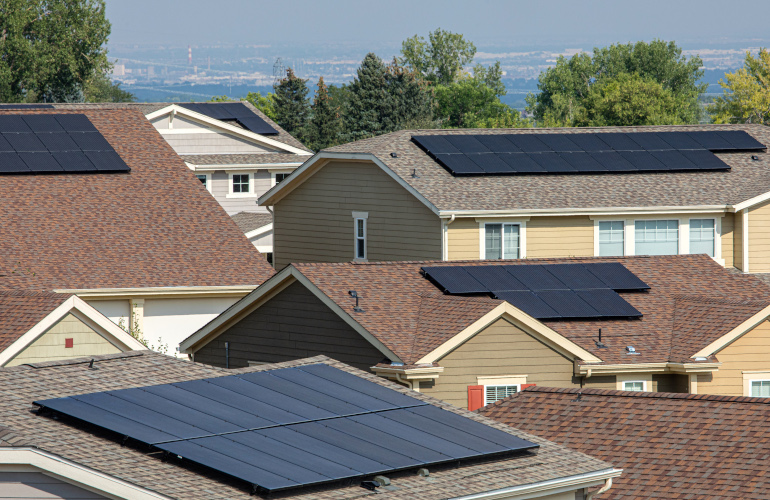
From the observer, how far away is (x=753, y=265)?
36.4m

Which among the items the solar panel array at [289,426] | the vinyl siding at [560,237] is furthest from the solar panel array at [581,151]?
the solar panel array at [289,426]

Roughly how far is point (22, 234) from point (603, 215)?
15.8 m

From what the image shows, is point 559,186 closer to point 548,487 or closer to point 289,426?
point 548,487

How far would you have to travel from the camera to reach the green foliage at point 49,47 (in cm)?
9012

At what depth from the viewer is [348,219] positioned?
37094 mm

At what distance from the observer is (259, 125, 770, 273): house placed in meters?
34.5

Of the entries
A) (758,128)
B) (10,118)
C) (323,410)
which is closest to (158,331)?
(10,118)

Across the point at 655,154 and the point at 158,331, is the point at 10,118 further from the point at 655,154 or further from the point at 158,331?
the point at 655,154

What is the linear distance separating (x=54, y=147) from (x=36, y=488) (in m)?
23.1

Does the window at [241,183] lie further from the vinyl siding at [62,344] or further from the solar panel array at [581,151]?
the vinyl siding at [62,344]

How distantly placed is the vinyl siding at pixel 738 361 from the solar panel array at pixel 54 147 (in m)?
16.5

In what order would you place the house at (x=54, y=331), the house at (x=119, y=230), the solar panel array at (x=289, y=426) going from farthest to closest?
the house at (x=119, y=230), the house at (x=54, y=331), the solar panel array at (x=289, y=426)

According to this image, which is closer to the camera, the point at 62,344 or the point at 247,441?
the point at 247,441

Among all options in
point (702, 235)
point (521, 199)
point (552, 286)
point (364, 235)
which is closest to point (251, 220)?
point (364, 235)
